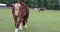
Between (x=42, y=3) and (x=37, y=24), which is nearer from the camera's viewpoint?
(x=37, y=24)

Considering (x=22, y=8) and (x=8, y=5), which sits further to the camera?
(x=8, y=5)

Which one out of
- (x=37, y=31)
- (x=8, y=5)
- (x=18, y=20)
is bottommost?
(x=8, y=5)

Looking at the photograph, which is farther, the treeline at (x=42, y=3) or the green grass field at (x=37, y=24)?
the treeline at (x=42, y=3)

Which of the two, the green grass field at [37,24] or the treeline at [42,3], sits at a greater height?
the green grass field at [37,24]

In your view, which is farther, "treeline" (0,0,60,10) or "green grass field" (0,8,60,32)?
"treeline" (0,0,60,10)

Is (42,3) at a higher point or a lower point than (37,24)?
lower

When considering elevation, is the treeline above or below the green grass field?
below

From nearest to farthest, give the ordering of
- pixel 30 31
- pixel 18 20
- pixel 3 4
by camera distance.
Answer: pixel 18 20, pixel 30 31, pixel 3 4

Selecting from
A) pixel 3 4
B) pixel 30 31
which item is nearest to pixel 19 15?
pixel 30 31

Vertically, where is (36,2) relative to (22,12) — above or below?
below

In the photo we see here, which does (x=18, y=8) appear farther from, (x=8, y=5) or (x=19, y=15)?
(x=8, y=5)

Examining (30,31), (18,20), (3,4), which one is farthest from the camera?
(3,4)

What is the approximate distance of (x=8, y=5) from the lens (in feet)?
126

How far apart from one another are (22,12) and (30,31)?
1.09 m
